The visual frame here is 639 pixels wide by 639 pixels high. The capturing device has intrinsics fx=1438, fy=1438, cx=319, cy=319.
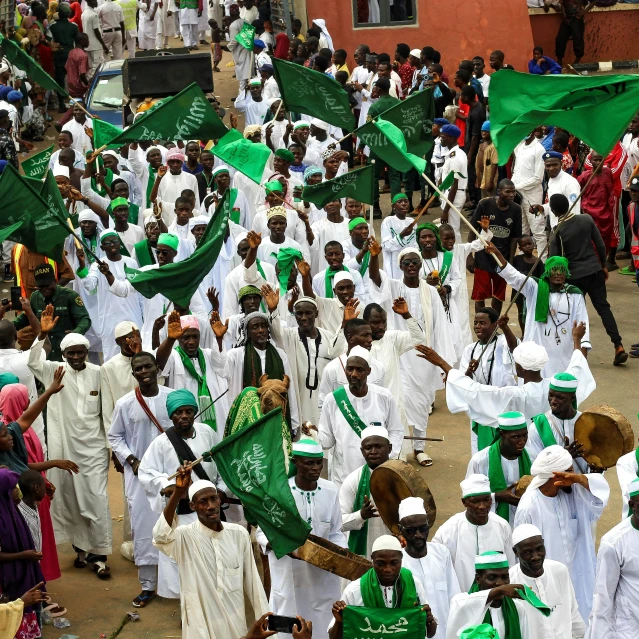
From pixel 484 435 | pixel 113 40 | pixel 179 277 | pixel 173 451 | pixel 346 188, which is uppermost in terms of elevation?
pixel 113 40

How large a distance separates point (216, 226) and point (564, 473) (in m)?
4.09

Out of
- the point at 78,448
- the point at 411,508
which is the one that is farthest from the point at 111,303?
the point at 411,508

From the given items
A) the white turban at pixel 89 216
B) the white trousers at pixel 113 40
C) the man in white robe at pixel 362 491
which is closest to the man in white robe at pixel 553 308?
the man in white robe at pixel 362 491

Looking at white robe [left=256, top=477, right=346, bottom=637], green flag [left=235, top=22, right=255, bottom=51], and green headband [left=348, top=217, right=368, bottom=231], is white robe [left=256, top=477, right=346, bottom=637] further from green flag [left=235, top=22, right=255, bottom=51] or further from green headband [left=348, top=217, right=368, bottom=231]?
green flag [left=235, top=22, right=255, bottom=51]

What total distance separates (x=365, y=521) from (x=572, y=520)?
123 cm

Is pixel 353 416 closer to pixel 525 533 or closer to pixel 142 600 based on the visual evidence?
pixel 142 600

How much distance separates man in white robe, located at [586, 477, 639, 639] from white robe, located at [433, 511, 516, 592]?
1.97 ft

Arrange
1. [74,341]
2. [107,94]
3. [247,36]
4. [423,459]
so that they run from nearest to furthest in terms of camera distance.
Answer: [74,341], [423,459], [107,94], [247,36]

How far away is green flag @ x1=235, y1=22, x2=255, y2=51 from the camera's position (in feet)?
75.6

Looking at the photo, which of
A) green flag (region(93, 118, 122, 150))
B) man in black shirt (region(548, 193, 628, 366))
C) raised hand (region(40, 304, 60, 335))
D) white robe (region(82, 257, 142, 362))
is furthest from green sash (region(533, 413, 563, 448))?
green flag (region(93, 118, 122, 150))

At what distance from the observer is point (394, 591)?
279 inches

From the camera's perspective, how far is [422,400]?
11969 mm

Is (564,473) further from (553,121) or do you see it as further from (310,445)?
(553,121)

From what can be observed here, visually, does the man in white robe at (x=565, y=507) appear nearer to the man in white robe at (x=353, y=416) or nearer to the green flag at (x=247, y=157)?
the man in white robe at (x=353, y=416)
